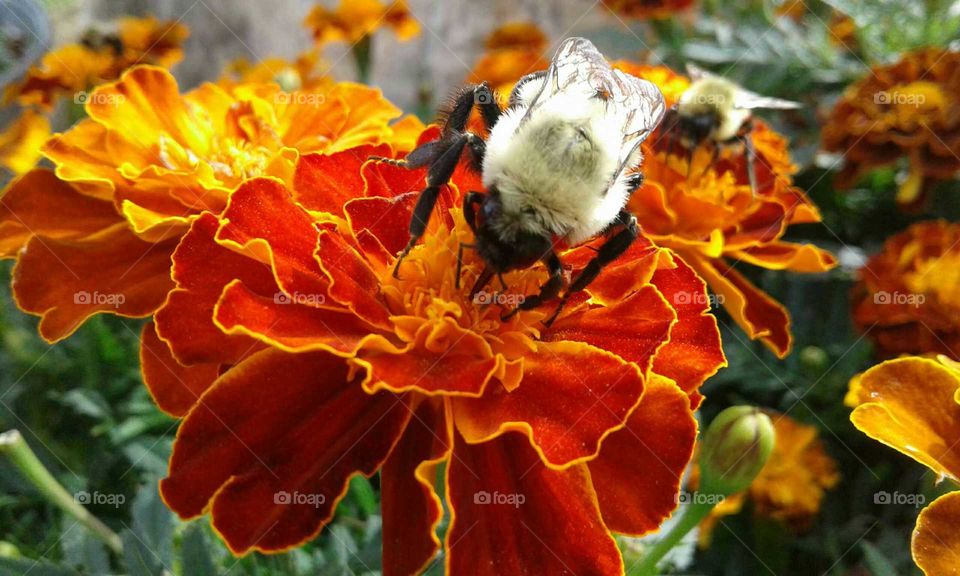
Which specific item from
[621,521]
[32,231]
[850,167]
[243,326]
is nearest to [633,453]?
[621,521]

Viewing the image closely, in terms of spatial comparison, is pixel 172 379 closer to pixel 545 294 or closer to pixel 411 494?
pixel 411 494

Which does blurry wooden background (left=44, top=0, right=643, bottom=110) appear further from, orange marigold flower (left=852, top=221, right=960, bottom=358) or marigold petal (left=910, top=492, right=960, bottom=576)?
marigold petal (left=910, top=492, right=960, bottom=576)

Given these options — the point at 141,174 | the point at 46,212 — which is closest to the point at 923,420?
the point at 141,174

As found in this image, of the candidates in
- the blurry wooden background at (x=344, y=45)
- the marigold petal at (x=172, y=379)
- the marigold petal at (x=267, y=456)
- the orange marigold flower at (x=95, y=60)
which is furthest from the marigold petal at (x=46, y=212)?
the blurry wooden background at (x=344, y=45)

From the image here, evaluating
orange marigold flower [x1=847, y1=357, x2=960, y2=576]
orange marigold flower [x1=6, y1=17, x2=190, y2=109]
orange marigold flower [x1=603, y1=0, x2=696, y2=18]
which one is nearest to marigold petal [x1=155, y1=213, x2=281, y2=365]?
orange marigold flower [x1=847, y1=357, x2=960, y2=576]

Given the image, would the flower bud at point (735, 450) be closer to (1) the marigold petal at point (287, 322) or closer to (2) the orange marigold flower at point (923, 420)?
(2) the orange marigold flower at point (923, 420)
